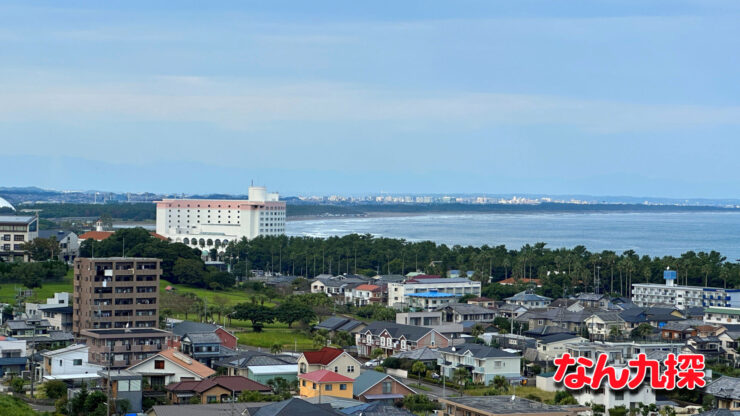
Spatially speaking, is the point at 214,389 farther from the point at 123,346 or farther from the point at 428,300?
the point at 428,300

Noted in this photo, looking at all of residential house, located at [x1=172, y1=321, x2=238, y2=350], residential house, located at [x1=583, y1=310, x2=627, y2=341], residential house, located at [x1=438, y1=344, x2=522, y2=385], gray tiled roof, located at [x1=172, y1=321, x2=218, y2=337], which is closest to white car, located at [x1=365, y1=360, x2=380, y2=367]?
residential house, located at [x1=438, y1=344, x2=522, y2=385]

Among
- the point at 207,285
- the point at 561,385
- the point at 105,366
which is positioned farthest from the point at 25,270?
the point at 561,385

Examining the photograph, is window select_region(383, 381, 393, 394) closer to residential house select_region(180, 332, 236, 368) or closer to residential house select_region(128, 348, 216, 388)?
residential house select_region(128, 348, 216, 388)

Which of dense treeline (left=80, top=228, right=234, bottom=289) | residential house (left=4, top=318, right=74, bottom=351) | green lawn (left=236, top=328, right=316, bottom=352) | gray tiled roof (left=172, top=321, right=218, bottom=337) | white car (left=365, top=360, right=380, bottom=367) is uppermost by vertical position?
dense treeline (left=80, top=228, right=234, bottom=289)

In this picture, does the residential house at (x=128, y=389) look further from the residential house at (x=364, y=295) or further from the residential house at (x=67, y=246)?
the residential house at (x=67, y=246)

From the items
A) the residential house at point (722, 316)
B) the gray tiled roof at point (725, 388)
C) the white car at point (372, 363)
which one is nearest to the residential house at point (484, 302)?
the residential house at point (722, 316)

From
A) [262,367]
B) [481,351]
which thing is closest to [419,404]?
[262,367]
